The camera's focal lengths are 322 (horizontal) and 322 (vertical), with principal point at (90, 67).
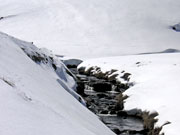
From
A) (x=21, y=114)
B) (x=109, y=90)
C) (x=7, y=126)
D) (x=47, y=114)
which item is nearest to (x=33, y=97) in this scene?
(x=47, y=114)

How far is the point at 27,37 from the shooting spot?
315ft

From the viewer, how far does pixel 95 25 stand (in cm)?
9906

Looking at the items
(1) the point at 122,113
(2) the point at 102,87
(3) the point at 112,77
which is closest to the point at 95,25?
(3) the point at 112,77

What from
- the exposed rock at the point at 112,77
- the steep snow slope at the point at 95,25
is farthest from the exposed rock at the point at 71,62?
the exposed rock at the point at 112,77

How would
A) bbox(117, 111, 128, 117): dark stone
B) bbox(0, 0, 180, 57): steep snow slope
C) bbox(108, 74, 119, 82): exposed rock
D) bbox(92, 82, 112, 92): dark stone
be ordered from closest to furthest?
bbox(117, 111, 128, 117): dark stone, bbox(92, 82, 112, 92): dark stone, bbox(108, 74, 119, 82): exposed rock, bbox(0, 0, 180, 57): steep snow slope

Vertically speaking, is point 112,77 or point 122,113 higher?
point 112,77

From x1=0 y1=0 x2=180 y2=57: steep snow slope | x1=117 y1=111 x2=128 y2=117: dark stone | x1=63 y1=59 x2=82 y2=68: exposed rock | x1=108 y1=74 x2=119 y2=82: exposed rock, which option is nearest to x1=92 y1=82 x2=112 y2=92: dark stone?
x1=108 y1=74 x2=119 y2=82: exposed rock

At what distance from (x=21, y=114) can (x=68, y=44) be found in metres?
86.8

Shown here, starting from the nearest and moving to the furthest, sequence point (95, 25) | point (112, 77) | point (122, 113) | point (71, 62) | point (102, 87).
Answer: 1. point (122, 113)
2. point (102, 87)
3. point (112, 77)
4. point (71, 62)
5. point (95, 25)

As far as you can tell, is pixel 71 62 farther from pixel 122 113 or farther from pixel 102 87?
pixel 122 113

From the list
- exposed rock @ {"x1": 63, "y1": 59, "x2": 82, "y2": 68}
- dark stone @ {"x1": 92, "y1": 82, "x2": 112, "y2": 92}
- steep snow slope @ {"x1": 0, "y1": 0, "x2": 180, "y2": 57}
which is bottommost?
dark stone @ {"x1": 92, "y1": 82, "x2": 112, "y2": 92}

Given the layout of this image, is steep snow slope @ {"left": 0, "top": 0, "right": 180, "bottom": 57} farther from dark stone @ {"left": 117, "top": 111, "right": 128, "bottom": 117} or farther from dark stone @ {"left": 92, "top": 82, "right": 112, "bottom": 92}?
dark stone @ {"left": 117, "top": 111, "right": 128, "bottom": 117}

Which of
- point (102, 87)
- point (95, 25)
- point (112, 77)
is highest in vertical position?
point (95, 25)

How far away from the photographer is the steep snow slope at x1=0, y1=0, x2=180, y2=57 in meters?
88.8
